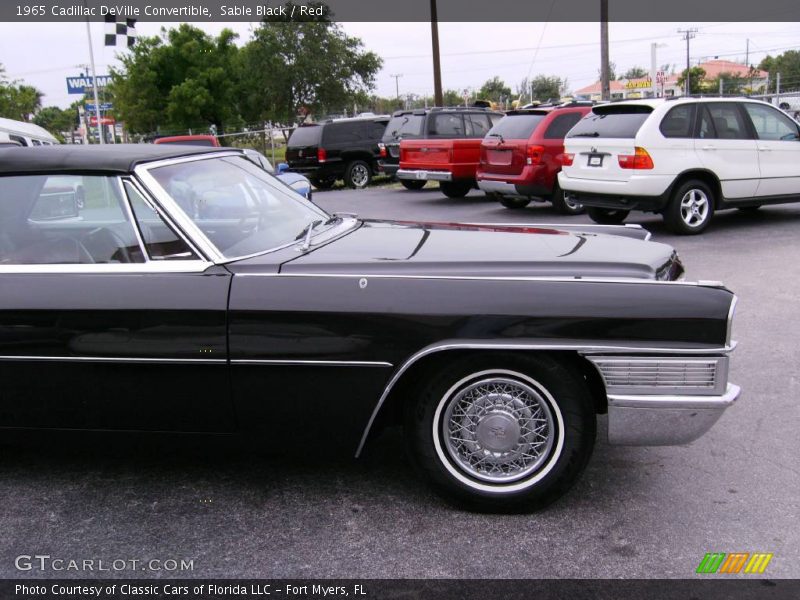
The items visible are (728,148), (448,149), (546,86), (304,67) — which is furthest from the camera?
(546,86)

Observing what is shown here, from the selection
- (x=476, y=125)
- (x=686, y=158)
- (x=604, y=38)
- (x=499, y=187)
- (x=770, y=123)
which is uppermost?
(x=604, y=38)

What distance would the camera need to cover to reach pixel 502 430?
10.0 feet

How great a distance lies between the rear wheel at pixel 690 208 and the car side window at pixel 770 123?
1.09 metres

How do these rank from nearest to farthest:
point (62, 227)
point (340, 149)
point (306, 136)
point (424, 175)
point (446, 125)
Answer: point (62, 227) → point (424, 175) → point (446, 125) → point (340, 149) → point (306, 136)

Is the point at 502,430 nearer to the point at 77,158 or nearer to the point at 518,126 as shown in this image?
the point at 77,158

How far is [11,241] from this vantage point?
3.45 metres

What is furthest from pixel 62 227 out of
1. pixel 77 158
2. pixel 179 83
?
pixel 179 83

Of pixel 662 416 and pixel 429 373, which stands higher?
pixel 429 373

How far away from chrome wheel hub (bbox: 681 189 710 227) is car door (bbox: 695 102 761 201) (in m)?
0.30

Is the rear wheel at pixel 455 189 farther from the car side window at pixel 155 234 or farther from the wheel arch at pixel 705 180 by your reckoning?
the car side window at pixel 155 234

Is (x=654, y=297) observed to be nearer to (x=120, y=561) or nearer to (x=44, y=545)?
(x=120, y=561)

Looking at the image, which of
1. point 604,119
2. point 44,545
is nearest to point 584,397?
point 44,545

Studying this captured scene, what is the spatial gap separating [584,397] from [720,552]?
74 cm

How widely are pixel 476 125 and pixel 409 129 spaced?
4.50 ft
